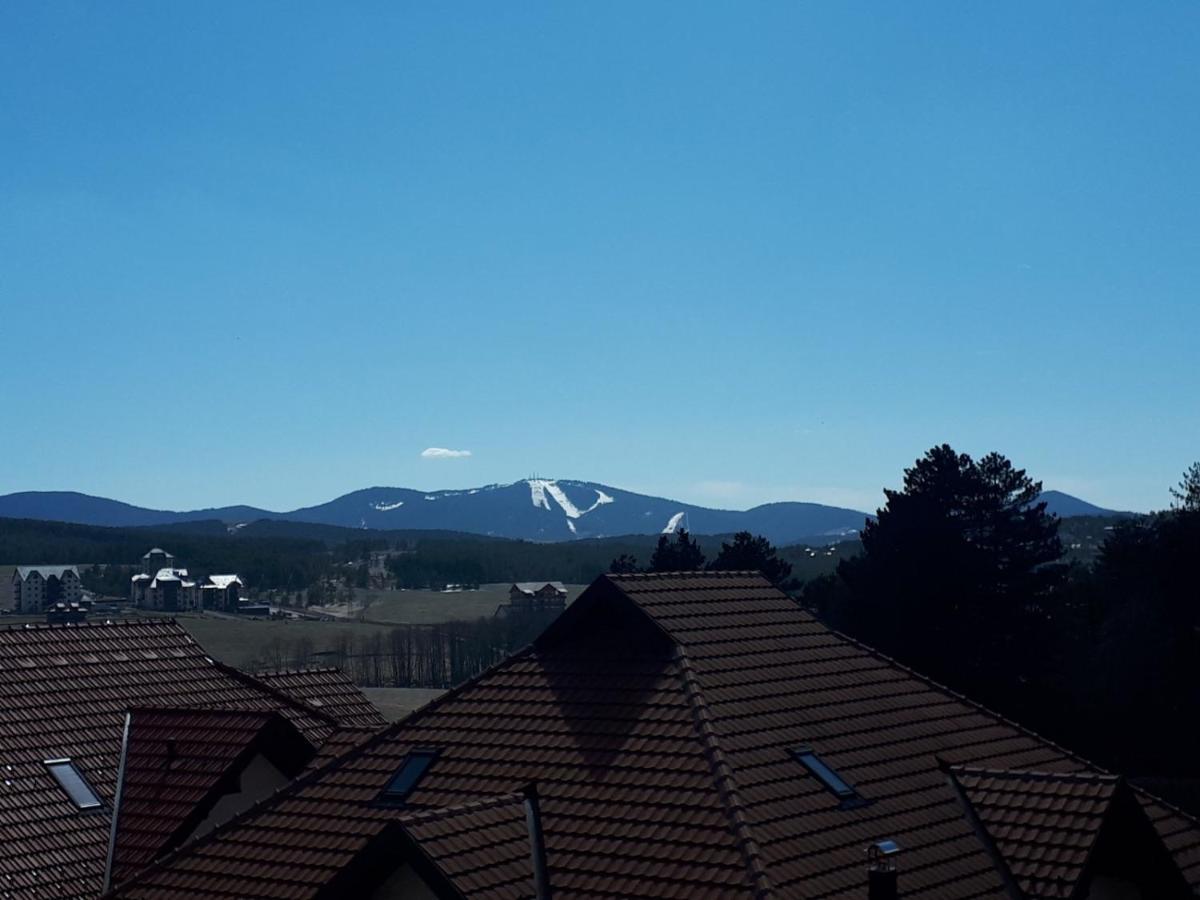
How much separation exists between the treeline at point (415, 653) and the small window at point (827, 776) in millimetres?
87739

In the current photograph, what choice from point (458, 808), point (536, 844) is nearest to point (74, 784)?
point (458, 808)

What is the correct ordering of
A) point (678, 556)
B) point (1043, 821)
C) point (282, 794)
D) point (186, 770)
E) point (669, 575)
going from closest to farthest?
point (1043, 821), point (282, 794), point (669, 575), point (186, 770), point (678, 556)

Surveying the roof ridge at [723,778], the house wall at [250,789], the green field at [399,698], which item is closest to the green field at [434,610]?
the green field at [399,698]

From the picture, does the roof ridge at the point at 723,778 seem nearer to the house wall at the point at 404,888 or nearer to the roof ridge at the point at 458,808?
the roof ridge at the point at 458,808

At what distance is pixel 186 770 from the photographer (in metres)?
17.8

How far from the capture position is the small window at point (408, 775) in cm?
1433

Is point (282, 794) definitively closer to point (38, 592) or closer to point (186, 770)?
point (186, 770)

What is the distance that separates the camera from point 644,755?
1370cm

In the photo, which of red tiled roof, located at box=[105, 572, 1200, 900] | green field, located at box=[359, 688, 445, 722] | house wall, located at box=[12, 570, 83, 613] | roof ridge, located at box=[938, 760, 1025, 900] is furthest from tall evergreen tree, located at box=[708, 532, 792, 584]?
house wall, located at box=[12, 570, 83, 613]

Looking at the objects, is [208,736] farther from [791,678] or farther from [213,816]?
[791,678]

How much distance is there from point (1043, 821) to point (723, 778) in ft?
10.4

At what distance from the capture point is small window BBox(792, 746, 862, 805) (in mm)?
13727

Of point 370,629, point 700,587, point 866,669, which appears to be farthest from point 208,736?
point 370,629

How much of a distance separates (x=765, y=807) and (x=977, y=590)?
35609mm
